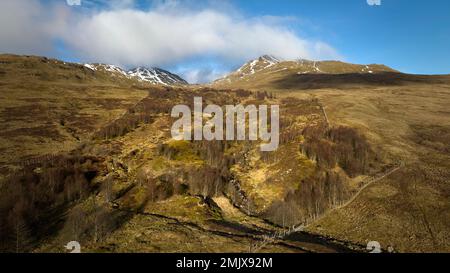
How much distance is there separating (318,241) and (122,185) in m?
38.6

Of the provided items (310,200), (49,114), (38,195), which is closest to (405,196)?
(310,200)

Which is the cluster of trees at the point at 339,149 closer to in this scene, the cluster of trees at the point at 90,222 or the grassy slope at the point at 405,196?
the grassy slope at the point at 405,196

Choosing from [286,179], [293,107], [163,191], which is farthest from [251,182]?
[293,107]

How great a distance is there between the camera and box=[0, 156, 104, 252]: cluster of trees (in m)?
45.2

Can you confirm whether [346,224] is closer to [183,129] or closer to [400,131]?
[400,131]

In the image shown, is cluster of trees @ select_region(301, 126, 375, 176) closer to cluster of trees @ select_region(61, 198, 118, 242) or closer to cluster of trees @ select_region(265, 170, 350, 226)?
cluster of trees @ select_region(265, 170, 350, 226)

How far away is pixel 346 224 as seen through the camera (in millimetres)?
52656

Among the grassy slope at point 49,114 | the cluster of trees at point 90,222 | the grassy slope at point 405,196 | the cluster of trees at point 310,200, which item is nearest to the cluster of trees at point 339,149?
the grassy slope at point 405,196

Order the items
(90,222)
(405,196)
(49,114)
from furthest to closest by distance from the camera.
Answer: (49,114) → (405,196) → (90,222)

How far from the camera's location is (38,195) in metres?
58.1

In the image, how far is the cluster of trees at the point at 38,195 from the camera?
45.2 m

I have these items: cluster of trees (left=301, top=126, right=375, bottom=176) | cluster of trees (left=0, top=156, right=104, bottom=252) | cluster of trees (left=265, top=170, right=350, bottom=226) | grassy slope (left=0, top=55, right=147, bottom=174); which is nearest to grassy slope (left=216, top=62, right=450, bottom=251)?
cluster of trees (left=265, top=170, right=350, bottom=226)

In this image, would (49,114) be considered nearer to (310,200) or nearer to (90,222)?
(90,222)

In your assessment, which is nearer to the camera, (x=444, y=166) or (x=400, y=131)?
(x=444, y=166)
